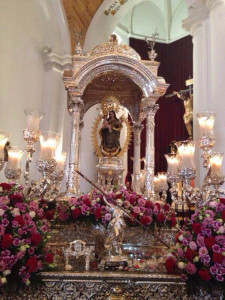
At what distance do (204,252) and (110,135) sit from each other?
10.1 ft

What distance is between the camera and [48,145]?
13.4 feet

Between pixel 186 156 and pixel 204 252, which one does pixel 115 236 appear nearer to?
pixel 204 252

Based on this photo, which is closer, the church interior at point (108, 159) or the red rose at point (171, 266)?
the church interior at point (108, 159)

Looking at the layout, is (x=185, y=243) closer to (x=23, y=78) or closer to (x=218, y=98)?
(x=218, y=98)

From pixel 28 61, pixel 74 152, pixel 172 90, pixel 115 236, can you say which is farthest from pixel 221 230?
pixel 172 90

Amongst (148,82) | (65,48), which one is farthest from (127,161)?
(148,82)

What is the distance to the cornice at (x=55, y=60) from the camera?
319 inches

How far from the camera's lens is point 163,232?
13.6ft

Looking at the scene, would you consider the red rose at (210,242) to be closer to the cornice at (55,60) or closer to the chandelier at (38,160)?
the chandelier at (38,160)

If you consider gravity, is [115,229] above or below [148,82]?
below

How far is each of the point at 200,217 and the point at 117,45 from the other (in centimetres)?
308

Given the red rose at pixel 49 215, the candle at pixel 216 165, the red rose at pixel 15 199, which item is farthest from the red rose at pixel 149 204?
the red rose at pixel 15 199

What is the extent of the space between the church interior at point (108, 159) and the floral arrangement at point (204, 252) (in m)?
0.01

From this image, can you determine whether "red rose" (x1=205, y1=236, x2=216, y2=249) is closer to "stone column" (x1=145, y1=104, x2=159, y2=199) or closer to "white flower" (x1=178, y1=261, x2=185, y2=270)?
"white flower" (x1=178, y1=261, x2=185, y2=270)
